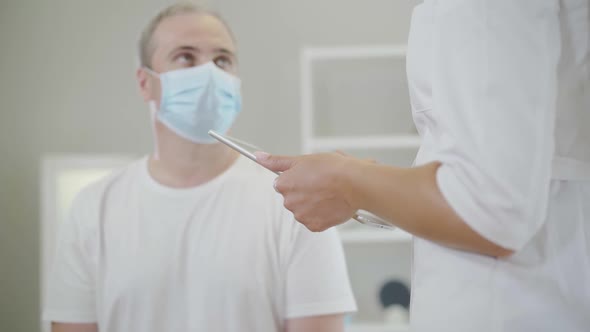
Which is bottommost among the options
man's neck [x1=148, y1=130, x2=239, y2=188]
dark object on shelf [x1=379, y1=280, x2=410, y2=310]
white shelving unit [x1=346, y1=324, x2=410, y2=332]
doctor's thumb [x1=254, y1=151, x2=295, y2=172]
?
white shelving unit [x1=346, y1=324, x2=410, y2=332]

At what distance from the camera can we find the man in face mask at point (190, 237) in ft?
4.33

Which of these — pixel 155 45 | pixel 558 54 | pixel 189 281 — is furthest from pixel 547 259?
pixel 155 45

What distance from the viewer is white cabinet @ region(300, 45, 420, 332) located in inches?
114

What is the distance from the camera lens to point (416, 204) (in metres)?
0.67

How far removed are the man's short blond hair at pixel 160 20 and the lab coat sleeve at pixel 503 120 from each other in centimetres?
98

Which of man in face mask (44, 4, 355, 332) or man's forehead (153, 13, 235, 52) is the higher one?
man's forehead (153, 13, 235, 52)

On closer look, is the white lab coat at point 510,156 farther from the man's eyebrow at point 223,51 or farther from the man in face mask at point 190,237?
the man's eyebrow at point 223,51

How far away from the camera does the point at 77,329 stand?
4.64 feet

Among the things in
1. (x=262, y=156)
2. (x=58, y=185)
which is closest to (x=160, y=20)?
(x=262, y=156)

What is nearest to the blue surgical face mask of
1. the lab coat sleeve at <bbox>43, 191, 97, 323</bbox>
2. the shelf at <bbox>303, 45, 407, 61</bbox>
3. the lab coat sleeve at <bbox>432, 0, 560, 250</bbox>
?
the lab coat sleeve at <bbox>43, 191, 97, 323</bbox>

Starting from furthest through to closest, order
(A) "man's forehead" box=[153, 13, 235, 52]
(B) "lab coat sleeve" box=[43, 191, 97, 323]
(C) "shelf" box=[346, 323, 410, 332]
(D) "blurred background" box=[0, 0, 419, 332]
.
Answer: (D) "blurred background" box=[0, 0, 419, 332] → (C) "shelf" box=[346, 323, 410, 332] → (A) "man's forehead" box=[153, 13, 235, 52] → (B) "lab coat sleeve" box=[43, 191, 97, 323]

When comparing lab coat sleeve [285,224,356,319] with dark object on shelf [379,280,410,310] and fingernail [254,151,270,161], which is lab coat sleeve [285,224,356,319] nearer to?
fingernail [254,151,270,161]

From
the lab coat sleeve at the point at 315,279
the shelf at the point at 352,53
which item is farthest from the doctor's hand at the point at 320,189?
the shelf at the point at 352,53

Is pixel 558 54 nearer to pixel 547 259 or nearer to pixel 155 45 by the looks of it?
pixel 547 259
